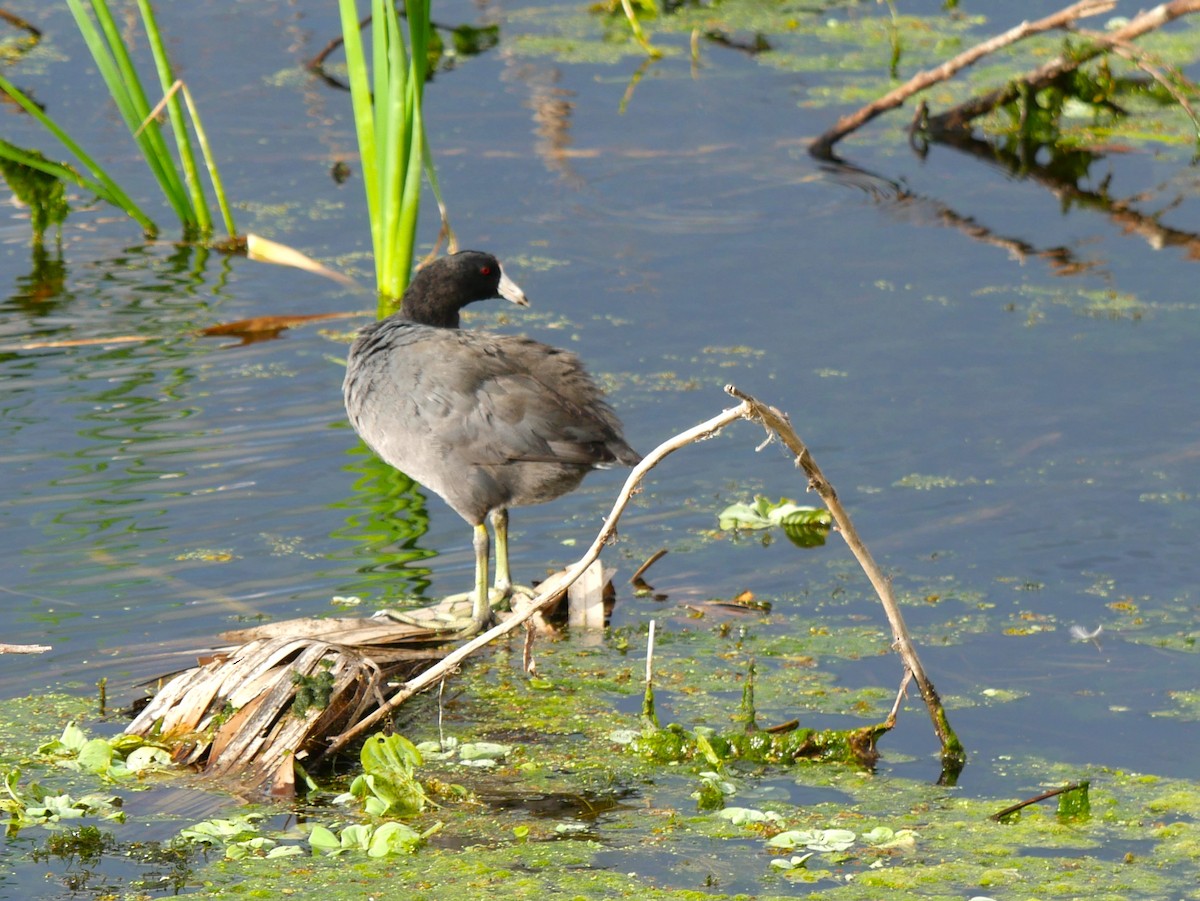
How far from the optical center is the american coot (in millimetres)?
4711

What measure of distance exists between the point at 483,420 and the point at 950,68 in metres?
4.63

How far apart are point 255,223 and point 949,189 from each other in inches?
147

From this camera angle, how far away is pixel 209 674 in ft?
13.4

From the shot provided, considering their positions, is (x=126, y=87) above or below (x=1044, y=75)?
above

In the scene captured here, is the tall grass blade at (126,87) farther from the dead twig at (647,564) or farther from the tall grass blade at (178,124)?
the dead twig at (647,564)

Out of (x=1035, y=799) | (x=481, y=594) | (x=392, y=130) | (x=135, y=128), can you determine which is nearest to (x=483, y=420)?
(x=481, y=594)

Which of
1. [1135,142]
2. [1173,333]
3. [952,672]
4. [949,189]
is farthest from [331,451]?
[1135,142]

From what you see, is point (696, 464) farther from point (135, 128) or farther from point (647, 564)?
point (135, 128)

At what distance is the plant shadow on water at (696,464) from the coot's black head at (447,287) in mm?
778

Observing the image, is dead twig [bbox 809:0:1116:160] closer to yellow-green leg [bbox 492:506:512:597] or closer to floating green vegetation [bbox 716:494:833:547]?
floating green vegetation [bbox 716:494:833:547]

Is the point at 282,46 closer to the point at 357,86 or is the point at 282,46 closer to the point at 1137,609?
the point at 357,86

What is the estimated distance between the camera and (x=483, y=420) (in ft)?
15.5

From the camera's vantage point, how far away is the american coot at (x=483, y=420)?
185 inches

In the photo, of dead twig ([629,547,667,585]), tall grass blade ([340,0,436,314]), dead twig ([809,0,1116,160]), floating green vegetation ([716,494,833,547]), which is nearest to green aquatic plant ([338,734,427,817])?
dead twig ([629,547,667,585])
